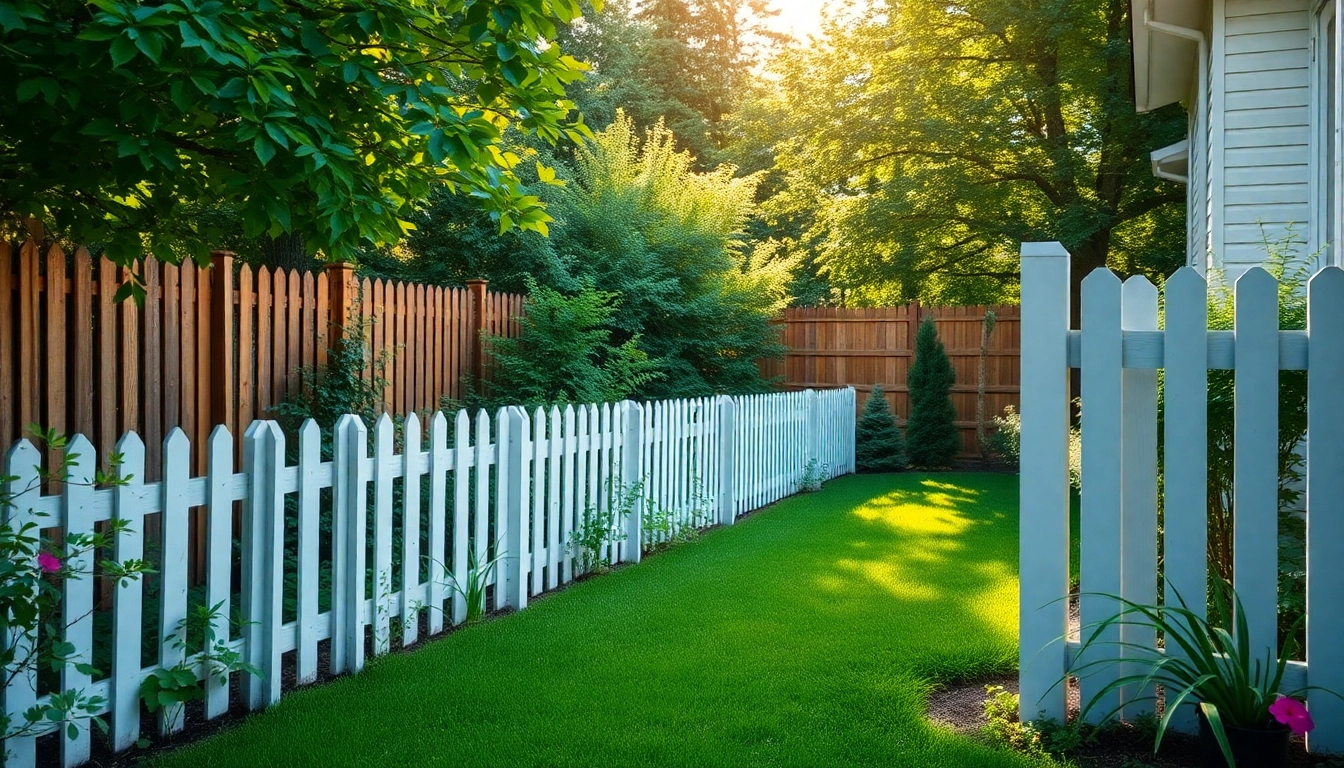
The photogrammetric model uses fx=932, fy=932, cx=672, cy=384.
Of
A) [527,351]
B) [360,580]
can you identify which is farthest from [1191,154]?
[360,580]

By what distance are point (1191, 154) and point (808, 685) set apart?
891cm

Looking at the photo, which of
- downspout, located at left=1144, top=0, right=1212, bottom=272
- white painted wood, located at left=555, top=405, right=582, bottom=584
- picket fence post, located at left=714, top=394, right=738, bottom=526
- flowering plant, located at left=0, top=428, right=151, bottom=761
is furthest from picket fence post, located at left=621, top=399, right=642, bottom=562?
downspout, located at left=1144, top=0, right=1212, bottom=272

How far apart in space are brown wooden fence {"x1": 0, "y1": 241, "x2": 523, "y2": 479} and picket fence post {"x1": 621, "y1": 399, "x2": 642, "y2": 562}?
2198 millimetres

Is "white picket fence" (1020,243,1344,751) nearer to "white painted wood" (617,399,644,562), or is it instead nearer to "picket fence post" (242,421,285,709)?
"picket fence post" (242,421,285,709)

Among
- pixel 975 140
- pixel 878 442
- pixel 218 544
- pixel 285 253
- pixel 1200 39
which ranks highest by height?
pixel 975 140

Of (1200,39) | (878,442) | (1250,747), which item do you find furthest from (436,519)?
(878,442)

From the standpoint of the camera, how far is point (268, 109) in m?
3.44

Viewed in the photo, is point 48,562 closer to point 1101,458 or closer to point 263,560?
point 263,560

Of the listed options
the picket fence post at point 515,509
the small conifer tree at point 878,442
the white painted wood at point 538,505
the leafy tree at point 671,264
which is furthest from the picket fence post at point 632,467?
the small conifer tree at point 878,442

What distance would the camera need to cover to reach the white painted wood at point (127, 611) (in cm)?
314

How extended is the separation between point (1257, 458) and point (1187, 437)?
22 centimetres

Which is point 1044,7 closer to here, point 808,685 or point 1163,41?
point 1163,41

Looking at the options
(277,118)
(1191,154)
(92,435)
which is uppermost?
(1191,154)

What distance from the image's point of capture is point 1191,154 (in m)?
10.1
